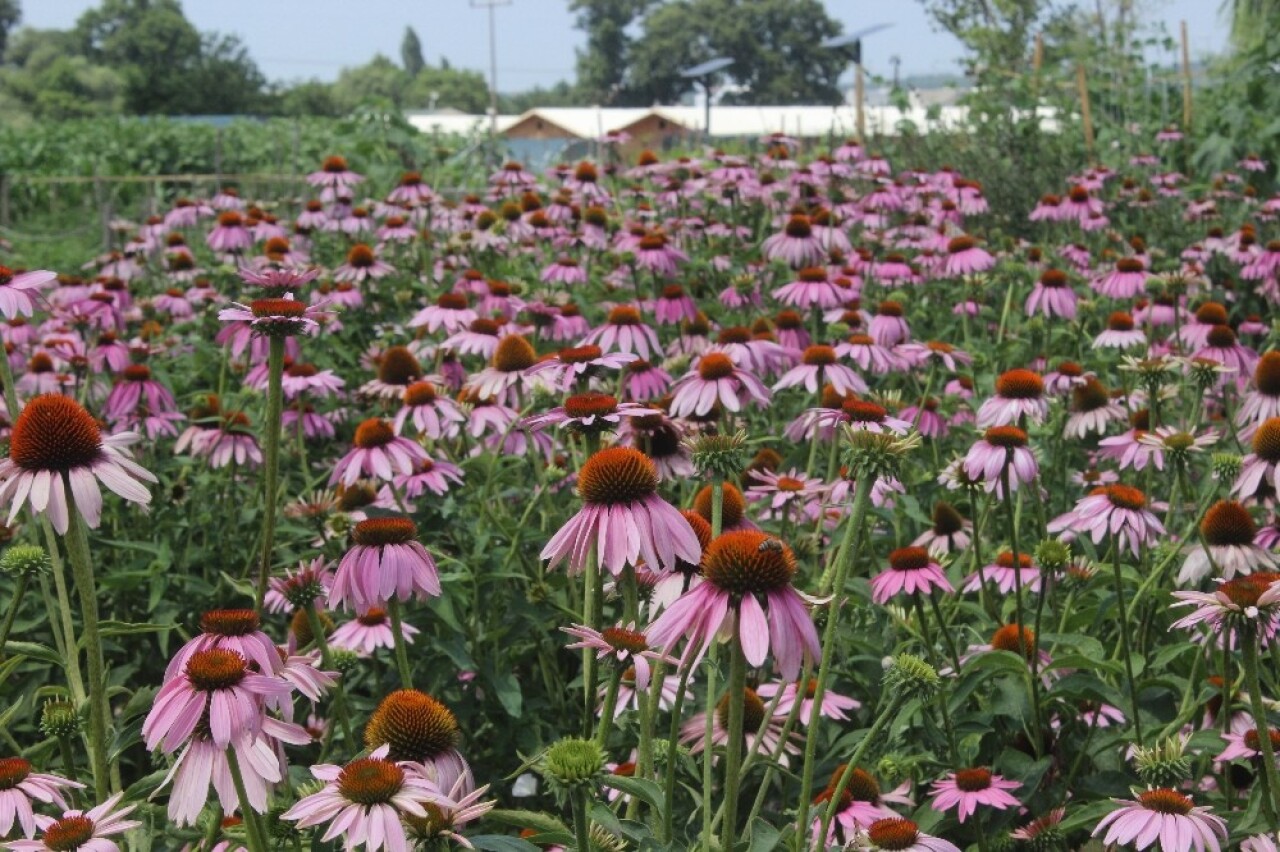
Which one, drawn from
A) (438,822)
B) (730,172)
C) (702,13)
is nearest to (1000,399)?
(438,822)

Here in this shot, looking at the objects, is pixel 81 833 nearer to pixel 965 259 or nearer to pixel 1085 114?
pixel 965 259

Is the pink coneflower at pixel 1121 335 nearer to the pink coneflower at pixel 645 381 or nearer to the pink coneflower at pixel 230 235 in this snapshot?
the pink coneflower at pixel 645 381

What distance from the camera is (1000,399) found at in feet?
8.38

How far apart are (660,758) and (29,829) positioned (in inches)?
31.5

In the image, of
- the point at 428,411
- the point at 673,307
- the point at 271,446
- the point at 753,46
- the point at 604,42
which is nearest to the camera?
the point at 271,446

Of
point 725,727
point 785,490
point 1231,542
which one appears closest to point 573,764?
point 725,727

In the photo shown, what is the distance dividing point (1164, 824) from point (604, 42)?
304 feet

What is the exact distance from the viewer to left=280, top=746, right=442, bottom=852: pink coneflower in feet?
3.52

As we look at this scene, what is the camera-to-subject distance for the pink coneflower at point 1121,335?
378 centimetres

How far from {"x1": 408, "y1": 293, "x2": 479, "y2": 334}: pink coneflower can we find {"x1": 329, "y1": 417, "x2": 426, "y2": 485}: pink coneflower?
4.20 feet

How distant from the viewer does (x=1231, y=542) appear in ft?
6.75

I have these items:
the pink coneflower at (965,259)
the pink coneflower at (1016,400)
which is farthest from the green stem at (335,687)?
the pink coneflower at (965,259)

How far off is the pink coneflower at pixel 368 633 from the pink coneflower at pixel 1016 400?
1.17 m

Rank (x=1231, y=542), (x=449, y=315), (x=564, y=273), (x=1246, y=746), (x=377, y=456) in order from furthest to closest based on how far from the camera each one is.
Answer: (x=564, y=273), (x=449, y=315), (x=377, y=456), (x=1231, y=542), (x=1246, y=746)
